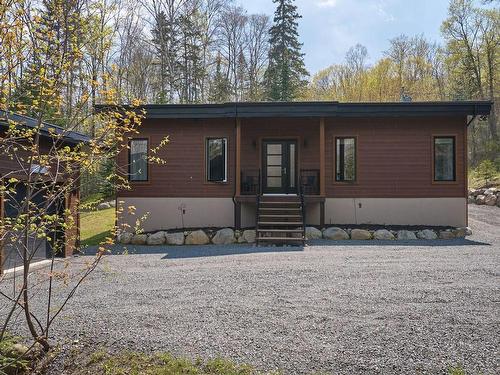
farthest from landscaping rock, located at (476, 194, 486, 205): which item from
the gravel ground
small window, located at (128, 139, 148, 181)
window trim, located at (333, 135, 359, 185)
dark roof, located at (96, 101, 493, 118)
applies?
small window, located at (128, 139, 148, 181)

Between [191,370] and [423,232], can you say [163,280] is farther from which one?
[423,232]

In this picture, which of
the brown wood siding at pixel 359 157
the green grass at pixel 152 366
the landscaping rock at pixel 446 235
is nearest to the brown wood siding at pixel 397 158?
the brown wood siding at pixel 359 157

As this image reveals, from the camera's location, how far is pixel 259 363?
11.7 ft

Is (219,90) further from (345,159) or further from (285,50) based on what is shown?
(345,159)

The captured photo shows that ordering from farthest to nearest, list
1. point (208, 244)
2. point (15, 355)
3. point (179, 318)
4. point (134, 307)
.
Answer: point (208, 244)
point (134, 307)
point (179, 318)
point (15, 355)

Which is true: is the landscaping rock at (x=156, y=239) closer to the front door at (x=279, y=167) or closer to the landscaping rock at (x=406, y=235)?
the front door at (x=279, y=167)

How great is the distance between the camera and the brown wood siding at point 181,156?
12.6 m

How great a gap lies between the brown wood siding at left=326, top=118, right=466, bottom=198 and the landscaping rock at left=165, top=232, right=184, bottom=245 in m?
4.57

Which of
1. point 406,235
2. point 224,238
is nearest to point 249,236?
point 224,238

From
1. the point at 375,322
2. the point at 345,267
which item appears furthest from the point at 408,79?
the point at 375,322

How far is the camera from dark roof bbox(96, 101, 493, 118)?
11.8 metres

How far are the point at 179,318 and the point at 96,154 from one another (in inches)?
83.4

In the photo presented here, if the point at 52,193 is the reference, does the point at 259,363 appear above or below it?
below

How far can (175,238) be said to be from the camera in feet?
37.8
